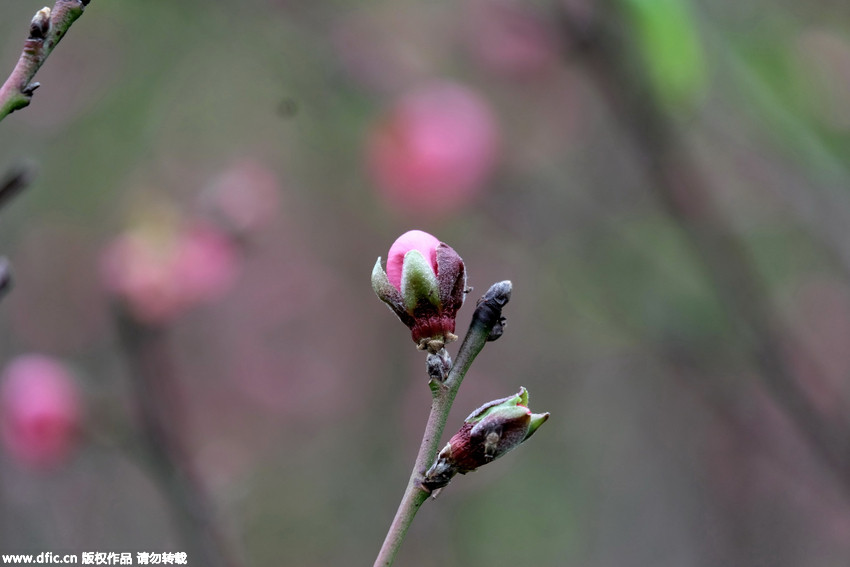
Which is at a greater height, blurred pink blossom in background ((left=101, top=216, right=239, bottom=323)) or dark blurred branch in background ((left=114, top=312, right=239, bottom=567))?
blurred pink blossom in background ((left=101, top=216, right=239, bottom=323))

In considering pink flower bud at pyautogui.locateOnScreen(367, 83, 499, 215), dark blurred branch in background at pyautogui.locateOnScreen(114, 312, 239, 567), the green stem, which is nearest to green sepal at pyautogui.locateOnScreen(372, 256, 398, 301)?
the green stem

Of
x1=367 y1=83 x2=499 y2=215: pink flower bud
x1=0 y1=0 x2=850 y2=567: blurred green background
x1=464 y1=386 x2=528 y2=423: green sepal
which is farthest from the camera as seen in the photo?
x1=367 y1=83 x2=499 y2=215: pink flower bud

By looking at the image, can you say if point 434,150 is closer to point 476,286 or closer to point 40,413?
point 476,286

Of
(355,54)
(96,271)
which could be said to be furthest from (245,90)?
(355,54)

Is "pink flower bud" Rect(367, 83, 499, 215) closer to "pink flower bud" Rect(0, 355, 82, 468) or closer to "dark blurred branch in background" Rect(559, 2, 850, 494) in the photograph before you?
"dark blurred branch in background" Rect(559, 2, 850, 494)

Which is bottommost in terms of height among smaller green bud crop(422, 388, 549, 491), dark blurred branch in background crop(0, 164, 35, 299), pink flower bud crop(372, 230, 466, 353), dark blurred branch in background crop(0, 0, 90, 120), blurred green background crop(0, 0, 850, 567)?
blurred green background crop(0, 0, 850, 567)

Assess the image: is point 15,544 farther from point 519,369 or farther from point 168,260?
point 519,369

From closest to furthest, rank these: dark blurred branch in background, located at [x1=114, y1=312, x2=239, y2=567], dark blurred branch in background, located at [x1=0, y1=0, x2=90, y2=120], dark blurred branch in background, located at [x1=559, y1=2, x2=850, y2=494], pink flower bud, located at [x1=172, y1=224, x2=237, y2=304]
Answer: dark blurred branch in background, located at [x1=0, y1=0, x2=90, y2=120], dark blurred branch in background, located at [x1=114, y1=312, x2=239, y2=567], dark blurred branch in background, located at [x1=559, y1=2, x2=850, y2=494], pink flower bud, located at [x1=172, y1=224, x2=237, y2=304]
